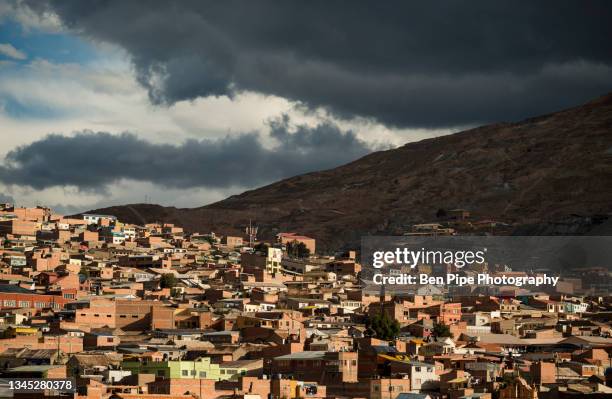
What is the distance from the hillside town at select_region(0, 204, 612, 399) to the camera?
60.2 metres

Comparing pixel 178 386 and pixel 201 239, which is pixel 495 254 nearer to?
pixel 201 239

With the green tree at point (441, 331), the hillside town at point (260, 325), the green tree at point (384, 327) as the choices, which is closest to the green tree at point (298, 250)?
the hillside town at point (260, 325)

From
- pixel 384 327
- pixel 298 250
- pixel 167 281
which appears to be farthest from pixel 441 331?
pixel 298 250

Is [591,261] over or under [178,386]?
over

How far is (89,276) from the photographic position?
348 feet

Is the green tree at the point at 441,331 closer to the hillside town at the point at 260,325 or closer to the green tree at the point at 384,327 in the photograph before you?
the hillside town at the point at 260,325

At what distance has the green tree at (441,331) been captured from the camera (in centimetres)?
8551

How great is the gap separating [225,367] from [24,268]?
4574 centimetres

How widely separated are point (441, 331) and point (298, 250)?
61304mm

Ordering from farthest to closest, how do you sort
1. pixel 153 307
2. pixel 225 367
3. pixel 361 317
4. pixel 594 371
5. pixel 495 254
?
pixel 495 254
pixel 361 317
pixel 153 307
pixel 594 371
pixel 225 367

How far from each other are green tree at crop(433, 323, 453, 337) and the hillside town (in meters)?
0.20

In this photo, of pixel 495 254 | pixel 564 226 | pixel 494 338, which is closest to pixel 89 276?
pixel 494 338

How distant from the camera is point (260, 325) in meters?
81.6

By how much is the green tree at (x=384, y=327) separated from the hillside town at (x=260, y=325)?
102mm
